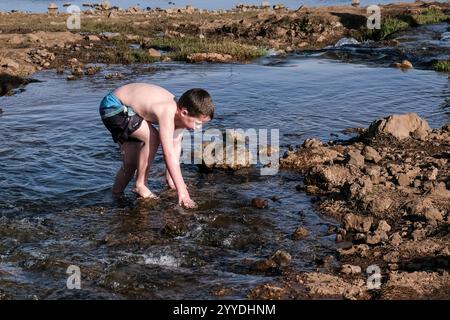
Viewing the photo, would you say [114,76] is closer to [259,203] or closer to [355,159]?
[355,159]

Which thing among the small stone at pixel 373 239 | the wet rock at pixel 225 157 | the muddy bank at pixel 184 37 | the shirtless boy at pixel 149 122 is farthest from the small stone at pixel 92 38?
the small stone at pixel 373 239

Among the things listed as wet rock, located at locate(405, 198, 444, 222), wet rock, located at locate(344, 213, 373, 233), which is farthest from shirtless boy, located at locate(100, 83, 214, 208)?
wet rock, located at locate(405, 198, 444, 222)

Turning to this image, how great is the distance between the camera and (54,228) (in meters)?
5.66

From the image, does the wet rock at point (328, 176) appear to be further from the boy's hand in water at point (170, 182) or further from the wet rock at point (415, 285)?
the wet rock at point (415, 285)

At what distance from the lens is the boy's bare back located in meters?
5.70

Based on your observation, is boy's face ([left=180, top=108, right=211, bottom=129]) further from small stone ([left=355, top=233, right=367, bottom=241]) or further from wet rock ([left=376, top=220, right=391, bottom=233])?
wet rock ([left=376, top=220, right=391, bottom=233])

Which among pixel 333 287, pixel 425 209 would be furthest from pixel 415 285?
pixel 425 209

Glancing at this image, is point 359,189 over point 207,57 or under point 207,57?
under

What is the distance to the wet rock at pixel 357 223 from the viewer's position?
543 cm

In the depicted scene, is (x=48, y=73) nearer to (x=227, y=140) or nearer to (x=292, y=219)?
(x=227, y=140)

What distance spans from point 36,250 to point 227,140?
10.8ft

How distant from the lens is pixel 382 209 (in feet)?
19.0

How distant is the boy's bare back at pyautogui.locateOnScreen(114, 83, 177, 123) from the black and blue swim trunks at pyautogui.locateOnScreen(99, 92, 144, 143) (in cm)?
6

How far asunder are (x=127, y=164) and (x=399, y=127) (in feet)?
12.3
